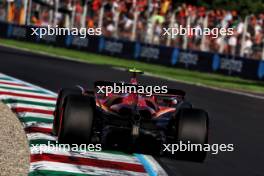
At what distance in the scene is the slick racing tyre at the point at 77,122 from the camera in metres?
8.52

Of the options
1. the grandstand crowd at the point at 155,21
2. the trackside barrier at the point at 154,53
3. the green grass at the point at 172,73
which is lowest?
the green grass at the point at 172,73

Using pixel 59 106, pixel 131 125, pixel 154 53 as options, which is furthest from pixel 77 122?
pixel 154 53

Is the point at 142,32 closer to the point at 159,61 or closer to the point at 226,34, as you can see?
the point at 159,61

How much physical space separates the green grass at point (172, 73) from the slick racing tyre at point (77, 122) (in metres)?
15.5

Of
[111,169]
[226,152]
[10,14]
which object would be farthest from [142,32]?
[111,169]

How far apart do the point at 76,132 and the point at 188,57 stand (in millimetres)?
21955

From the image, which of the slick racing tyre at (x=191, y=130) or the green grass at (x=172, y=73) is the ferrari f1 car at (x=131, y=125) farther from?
the green grass at (x=172, y=73)

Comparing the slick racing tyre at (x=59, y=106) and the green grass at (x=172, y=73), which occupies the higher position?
the slick racing tyre at (x=59, y=106)

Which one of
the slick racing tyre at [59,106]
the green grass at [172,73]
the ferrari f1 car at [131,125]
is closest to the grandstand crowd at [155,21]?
the green grass at [172,73]

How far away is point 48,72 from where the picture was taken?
21.5 metres

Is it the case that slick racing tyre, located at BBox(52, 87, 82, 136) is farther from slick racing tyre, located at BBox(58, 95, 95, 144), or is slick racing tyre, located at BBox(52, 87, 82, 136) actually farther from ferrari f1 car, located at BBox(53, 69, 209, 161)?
slick racing tyre, located at BBox(58, 95, 95, 144)

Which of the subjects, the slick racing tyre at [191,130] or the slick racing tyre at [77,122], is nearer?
the slick racing tyre at [77,122]

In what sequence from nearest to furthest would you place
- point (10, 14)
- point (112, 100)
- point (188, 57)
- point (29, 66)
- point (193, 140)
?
point (193, 140), point (112, 100), point (29, 66), point (188, 57), point (10, 14)

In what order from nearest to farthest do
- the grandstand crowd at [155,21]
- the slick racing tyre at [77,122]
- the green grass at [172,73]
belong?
the slick racing tyre at [77,122] → the green grass at [172,73] → the grandstand crowd at [155,21]
